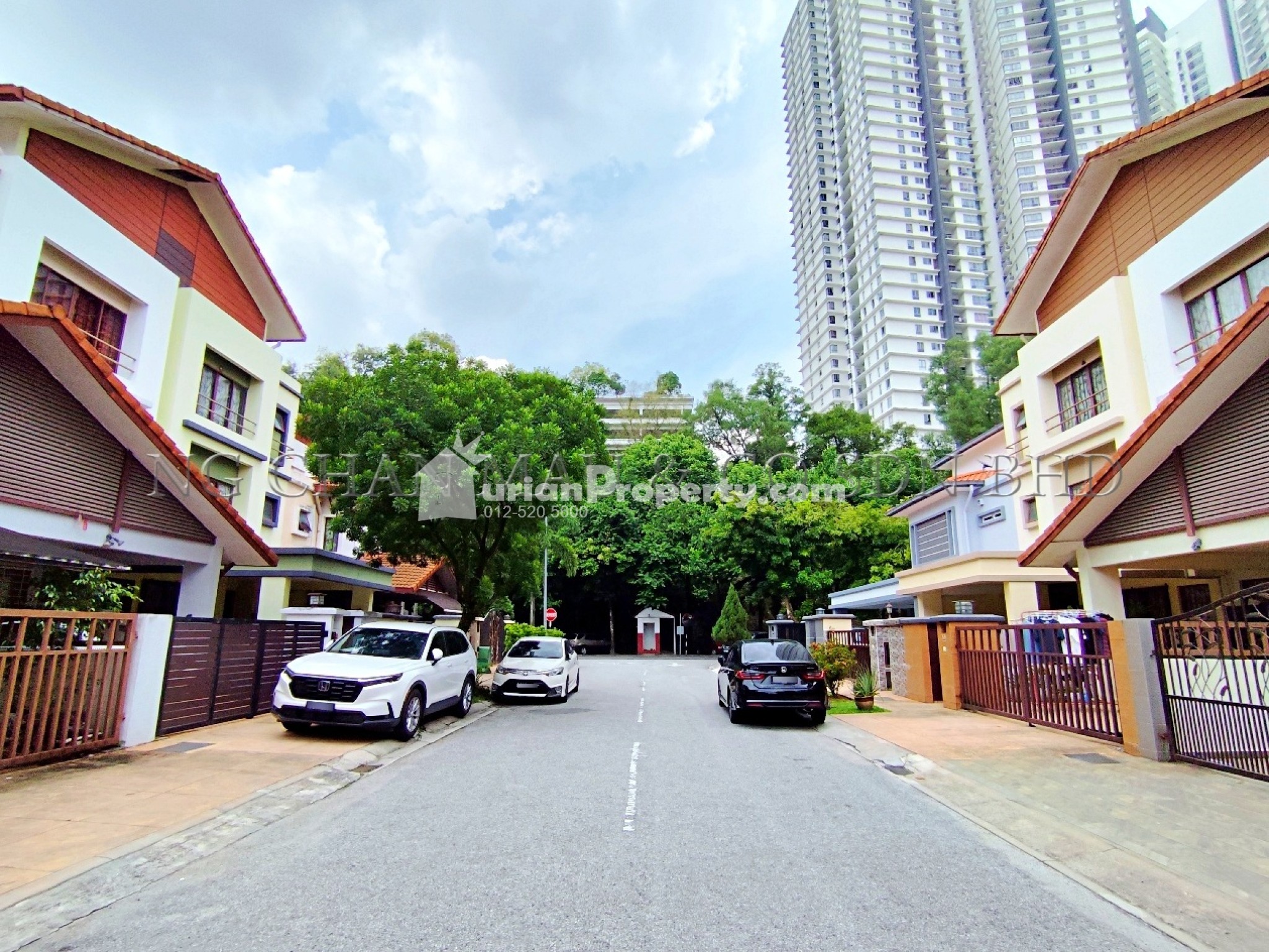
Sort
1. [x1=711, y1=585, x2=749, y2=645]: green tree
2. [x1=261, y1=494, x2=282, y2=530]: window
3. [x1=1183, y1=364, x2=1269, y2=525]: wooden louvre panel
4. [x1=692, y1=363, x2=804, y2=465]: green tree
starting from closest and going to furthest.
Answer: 1. [x1=1183, y1=364, x2=1269, y2=525]: wooden louvre panel
2. [x1=261, y1=494, x2=282, y2=530]: window
3. [x1=711, y1=585, x2=749, y2=645]: green tree
4. [x1=692, y1=363, x2=804, y2=465]: green tree

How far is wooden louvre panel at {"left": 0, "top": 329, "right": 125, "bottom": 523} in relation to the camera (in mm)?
9531

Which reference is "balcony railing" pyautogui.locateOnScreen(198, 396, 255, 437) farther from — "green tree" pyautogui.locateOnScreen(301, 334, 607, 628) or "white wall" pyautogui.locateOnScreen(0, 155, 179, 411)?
"green tree" pyautogui.locateOnScreen(301, 334, 607, 628)

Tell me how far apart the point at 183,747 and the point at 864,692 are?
11.7 m

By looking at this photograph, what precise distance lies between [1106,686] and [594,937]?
9.32 m

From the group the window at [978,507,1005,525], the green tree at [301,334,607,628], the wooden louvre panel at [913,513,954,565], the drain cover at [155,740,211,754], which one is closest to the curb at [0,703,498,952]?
the drain cover at [155,740,211,754]

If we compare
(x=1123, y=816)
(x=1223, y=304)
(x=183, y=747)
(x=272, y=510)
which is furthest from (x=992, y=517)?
(x=272, y=510)

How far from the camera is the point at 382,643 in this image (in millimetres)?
11688

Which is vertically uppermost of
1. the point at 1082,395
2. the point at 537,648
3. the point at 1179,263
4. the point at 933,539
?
the point at 1179,263

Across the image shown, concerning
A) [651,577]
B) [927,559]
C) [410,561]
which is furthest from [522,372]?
[651,577]

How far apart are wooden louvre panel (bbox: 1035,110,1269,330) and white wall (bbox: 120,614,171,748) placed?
64.1ft

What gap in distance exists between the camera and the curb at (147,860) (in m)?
4.27

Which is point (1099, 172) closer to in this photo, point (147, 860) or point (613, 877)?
point (613, 877)

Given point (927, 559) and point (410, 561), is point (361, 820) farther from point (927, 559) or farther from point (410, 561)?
point (927, 559)

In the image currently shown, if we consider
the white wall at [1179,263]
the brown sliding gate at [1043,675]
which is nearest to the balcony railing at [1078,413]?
the white wall at [1179,263]
